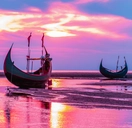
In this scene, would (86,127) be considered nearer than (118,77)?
Yes

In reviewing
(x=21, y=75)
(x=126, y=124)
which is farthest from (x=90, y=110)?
(x=21, y=75)

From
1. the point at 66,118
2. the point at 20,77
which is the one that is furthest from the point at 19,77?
the point at 66,118

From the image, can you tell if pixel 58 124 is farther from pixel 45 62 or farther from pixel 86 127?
pixel 45 62

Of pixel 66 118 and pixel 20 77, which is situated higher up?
pixel 66 118

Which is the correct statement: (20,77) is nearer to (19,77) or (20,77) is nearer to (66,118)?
(19,77)

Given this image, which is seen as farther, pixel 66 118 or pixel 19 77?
pixel 19 77

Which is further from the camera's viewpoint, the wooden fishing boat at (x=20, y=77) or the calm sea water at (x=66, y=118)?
the wooden fishing boat at (x=20, y=77)

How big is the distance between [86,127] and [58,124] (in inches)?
53.2

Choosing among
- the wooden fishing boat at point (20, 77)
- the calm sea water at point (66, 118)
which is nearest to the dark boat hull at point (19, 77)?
the wooden fishing boat at point (20, 77)

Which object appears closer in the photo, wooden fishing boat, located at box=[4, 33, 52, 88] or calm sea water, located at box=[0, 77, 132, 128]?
calm sea water, located at box=[0, 77, 132, 128]

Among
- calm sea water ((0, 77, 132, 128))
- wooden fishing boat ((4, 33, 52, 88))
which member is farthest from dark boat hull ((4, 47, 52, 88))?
calm sea water ((0, 77, 132, 128))

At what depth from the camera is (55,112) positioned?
21.5 m

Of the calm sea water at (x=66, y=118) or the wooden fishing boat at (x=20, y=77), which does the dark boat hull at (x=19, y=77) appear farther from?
the calm sea water at (x=66, y=118)

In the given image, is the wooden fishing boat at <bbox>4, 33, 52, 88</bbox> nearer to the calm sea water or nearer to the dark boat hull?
the dark boat hull
